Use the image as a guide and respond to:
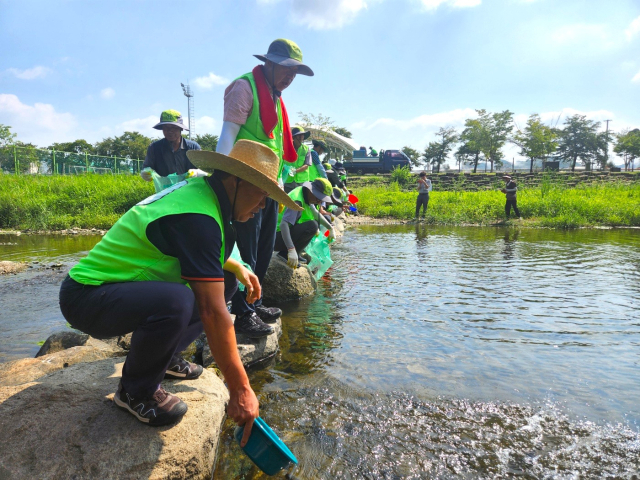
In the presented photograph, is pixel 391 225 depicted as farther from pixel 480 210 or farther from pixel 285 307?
pixel 285 307

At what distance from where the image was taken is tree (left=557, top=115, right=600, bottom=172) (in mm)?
46844

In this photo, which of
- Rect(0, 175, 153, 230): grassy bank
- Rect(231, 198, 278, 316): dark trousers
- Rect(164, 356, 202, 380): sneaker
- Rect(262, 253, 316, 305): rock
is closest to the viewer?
Rect(164, 356, 202, 380): sneaker

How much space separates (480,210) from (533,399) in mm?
14241

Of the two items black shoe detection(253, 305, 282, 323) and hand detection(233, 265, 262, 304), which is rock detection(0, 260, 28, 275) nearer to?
black shoe detection(253, 305, 282, 323)

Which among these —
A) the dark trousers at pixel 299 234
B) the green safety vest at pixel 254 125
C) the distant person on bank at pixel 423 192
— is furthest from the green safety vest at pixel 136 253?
the distant person on bank at pixel 423 192

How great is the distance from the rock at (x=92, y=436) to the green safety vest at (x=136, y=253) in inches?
24.7

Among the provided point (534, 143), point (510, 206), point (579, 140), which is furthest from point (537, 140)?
point (510, 206)

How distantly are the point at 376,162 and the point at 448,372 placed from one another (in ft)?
99.0

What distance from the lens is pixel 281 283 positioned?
4.86 meters

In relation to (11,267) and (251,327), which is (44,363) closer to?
(251,327)

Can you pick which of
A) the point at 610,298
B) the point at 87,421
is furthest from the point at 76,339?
the point at 610,298

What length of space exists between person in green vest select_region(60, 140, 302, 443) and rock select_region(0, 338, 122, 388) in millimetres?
1030

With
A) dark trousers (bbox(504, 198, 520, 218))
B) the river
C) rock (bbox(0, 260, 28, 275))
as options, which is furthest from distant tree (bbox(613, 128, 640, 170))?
rock (bbox(0, 260, 28, 275))

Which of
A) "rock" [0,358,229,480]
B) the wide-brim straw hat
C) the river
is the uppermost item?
the wide-brim straw hat
